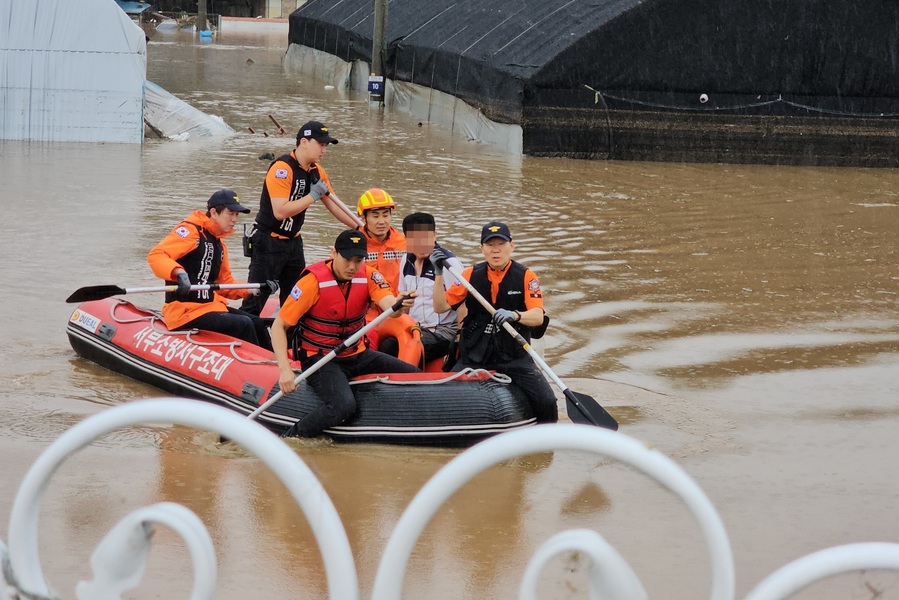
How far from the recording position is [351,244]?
252 inches

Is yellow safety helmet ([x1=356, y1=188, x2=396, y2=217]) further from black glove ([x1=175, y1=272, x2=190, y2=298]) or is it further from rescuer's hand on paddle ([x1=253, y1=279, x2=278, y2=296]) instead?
black glove ([x1=175, y1=272, x2=190, y2=298])

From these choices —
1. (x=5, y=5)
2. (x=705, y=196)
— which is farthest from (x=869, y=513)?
(x=5, y=5)

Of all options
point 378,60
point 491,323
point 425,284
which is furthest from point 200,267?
point 378,60

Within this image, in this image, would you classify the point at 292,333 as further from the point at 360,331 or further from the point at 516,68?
the point at 516,68

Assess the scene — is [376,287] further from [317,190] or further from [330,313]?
[317,190]

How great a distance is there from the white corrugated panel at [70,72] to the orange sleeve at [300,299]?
1278 centimetres

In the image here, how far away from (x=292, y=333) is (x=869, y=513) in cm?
348

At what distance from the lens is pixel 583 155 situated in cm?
1930

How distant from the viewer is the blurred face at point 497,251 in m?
6.84

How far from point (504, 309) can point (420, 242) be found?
0.90m

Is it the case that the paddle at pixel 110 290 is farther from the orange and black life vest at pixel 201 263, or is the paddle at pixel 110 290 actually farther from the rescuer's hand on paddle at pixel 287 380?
the rescuer's hand on paddle at pixel 287 380

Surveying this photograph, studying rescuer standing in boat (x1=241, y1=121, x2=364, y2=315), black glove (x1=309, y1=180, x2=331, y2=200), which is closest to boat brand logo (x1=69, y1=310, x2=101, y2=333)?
rescuer standing in boat (x1=241, y1=121, x2=364, y2=315)

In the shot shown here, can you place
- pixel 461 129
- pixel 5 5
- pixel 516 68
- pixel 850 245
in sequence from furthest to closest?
pixel 461 129, pixel 516 68, pixel 5 5, pixel 850 245

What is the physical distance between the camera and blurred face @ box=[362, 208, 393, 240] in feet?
24.8
